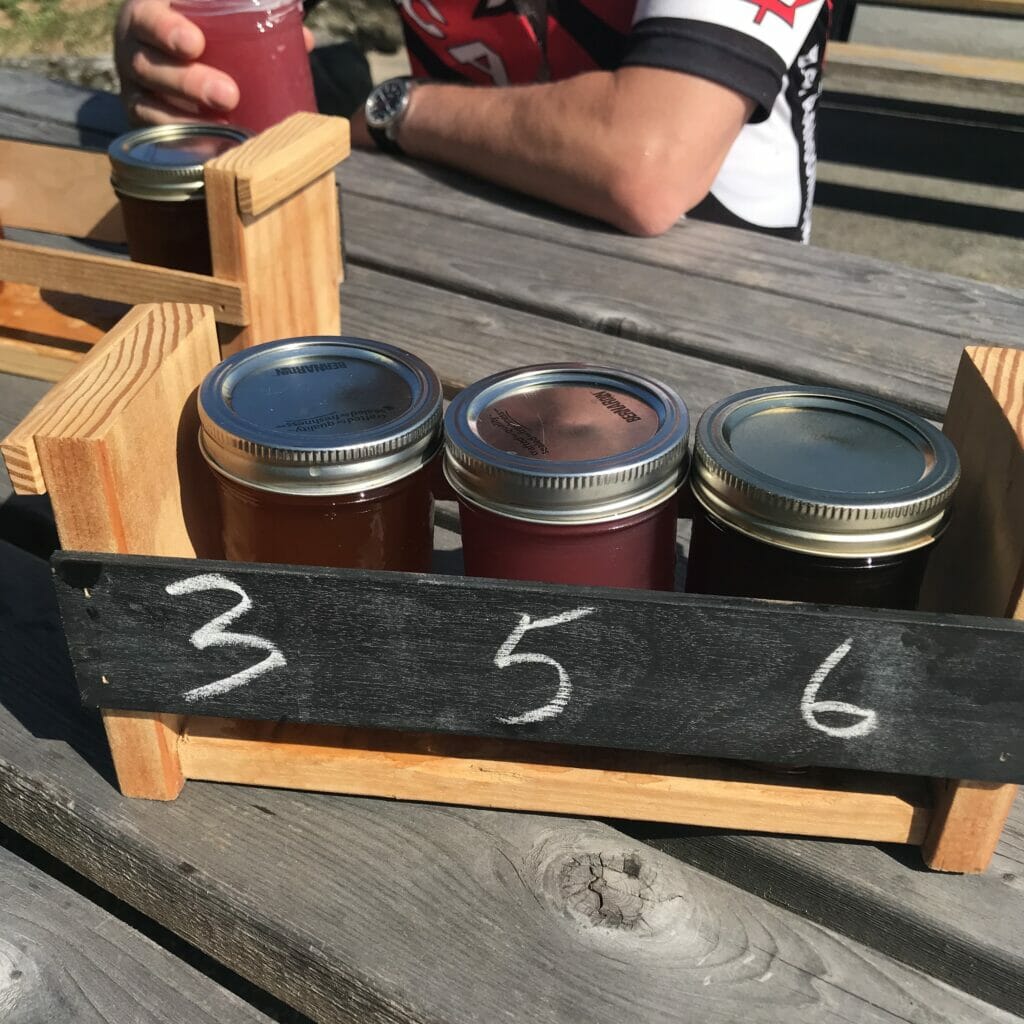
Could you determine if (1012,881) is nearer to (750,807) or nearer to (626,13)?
(750,807)

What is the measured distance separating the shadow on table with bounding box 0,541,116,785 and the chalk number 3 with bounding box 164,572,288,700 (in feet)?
0.52

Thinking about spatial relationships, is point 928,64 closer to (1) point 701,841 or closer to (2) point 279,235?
(2) point 279,235

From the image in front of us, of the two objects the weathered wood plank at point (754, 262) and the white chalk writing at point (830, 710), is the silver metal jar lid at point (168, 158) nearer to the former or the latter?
the weathered wood plank at point (754, 262)

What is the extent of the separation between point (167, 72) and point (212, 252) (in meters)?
0.74

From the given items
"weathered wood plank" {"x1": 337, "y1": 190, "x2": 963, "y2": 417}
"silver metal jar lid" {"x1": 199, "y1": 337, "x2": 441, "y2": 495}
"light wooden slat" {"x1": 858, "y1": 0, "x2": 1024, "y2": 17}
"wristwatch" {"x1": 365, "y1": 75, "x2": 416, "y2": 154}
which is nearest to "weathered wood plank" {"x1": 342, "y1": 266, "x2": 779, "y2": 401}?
"weathered wood plank" {"x1": 337, "y1": 190, "x2": 963, "y2": 417}

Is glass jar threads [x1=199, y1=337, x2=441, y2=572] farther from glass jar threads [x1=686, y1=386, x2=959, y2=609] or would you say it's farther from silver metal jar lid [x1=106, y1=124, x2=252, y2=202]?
silver metal jar lid [x1=106, y1=124, x2=252, y2=202]

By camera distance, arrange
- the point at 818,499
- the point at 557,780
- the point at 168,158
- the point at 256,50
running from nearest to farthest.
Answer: the point at 818,499 < the point at 557,780 < the point at 168,158 < the point at 256,50

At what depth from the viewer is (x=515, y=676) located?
75 cm

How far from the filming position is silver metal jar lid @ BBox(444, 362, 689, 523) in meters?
0.73

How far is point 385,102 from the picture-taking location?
80.4 inches

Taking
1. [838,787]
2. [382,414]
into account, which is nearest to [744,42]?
[382,414]

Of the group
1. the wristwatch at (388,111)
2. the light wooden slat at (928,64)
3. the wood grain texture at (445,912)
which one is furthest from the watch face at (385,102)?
the light wooden slat at (928,64)

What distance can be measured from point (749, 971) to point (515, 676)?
0.25m

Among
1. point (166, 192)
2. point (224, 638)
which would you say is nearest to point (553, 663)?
point (224, 638)
